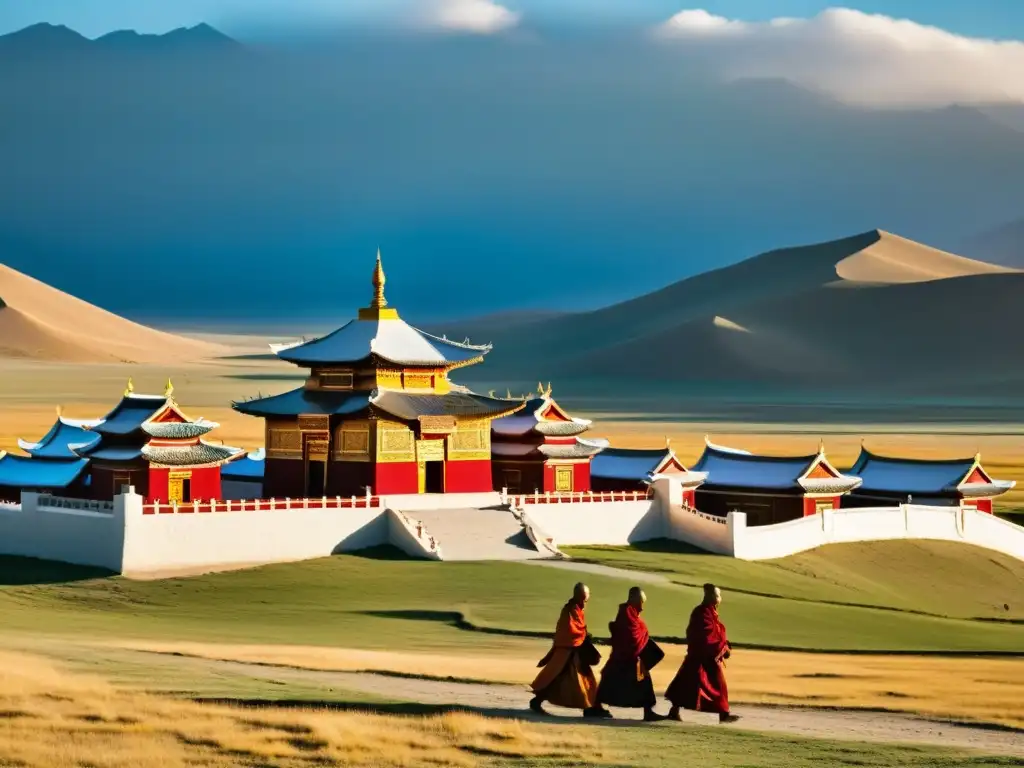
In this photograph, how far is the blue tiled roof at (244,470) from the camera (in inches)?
2409

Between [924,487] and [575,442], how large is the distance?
1212cm

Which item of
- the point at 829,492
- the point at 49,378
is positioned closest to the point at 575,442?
the point at 829,492

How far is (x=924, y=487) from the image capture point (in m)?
65.5

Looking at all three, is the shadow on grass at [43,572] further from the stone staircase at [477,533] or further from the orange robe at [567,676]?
the orange robe at [567,676]

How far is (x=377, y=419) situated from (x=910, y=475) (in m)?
20.6

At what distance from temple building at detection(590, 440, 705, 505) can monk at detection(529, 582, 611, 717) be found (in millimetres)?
36636

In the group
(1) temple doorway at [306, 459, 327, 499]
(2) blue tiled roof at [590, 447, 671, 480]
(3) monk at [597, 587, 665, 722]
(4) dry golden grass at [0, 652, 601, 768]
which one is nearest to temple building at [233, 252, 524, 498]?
(1) temple doorway at [306, 459, 327, 499]

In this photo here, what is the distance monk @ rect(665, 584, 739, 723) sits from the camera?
78.2 ft

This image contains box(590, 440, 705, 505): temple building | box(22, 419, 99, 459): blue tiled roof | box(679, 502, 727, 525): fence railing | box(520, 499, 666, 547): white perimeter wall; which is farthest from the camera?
box(590, 440, 705, 505): temple building

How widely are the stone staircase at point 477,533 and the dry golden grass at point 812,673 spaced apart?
13027 mm

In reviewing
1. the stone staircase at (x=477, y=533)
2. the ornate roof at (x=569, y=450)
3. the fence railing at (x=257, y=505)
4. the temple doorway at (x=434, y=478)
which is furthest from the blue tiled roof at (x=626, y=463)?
the fence railing at (x=257, y=505)

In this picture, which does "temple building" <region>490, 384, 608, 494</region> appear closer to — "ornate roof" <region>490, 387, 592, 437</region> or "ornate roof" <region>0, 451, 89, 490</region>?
"ornate roof" <region>490, 387, 592, 437</region>

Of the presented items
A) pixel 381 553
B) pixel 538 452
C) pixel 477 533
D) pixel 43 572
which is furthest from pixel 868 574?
pixel 43 572

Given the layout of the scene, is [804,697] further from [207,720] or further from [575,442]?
[575,442]
